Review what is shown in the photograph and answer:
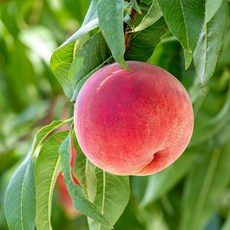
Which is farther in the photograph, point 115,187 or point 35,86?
point 35,86

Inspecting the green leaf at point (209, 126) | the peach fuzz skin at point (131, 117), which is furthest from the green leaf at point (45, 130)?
the green leaf at point (209, 126)

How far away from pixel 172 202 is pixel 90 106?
4.26 feet

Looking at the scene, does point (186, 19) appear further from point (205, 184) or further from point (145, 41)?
point (205, 184)

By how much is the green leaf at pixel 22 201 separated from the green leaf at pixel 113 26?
23 cm

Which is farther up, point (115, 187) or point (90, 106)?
point (90, 106)

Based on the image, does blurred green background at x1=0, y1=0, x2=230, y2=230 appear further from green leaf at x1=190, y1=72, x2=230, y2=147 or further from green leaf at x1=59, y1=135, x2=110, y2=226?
green leaf at x1=59, y1=135, x2=110, y2=226

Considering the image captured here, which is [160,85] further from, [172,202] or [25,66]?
[25,66]

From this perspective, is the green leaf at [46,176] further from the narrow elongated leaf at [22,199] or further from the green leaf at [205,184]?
the green leaf at [205,184]

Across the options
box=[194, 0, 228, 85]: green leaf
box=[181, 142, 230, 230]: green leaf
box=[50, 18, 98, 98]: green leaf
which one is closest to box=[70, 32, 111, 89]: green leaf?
box=[50, 18, 98, 98]: green leaf

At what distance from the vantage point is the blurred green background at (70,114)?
5.55 feet

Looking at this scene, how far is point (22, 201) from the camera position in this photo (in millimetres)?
930

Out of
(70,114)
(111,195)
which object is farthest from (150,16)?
(70,114)

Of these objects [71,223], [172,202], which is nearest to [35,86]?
[71,223]

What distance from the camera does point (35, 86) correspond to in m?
2.56
